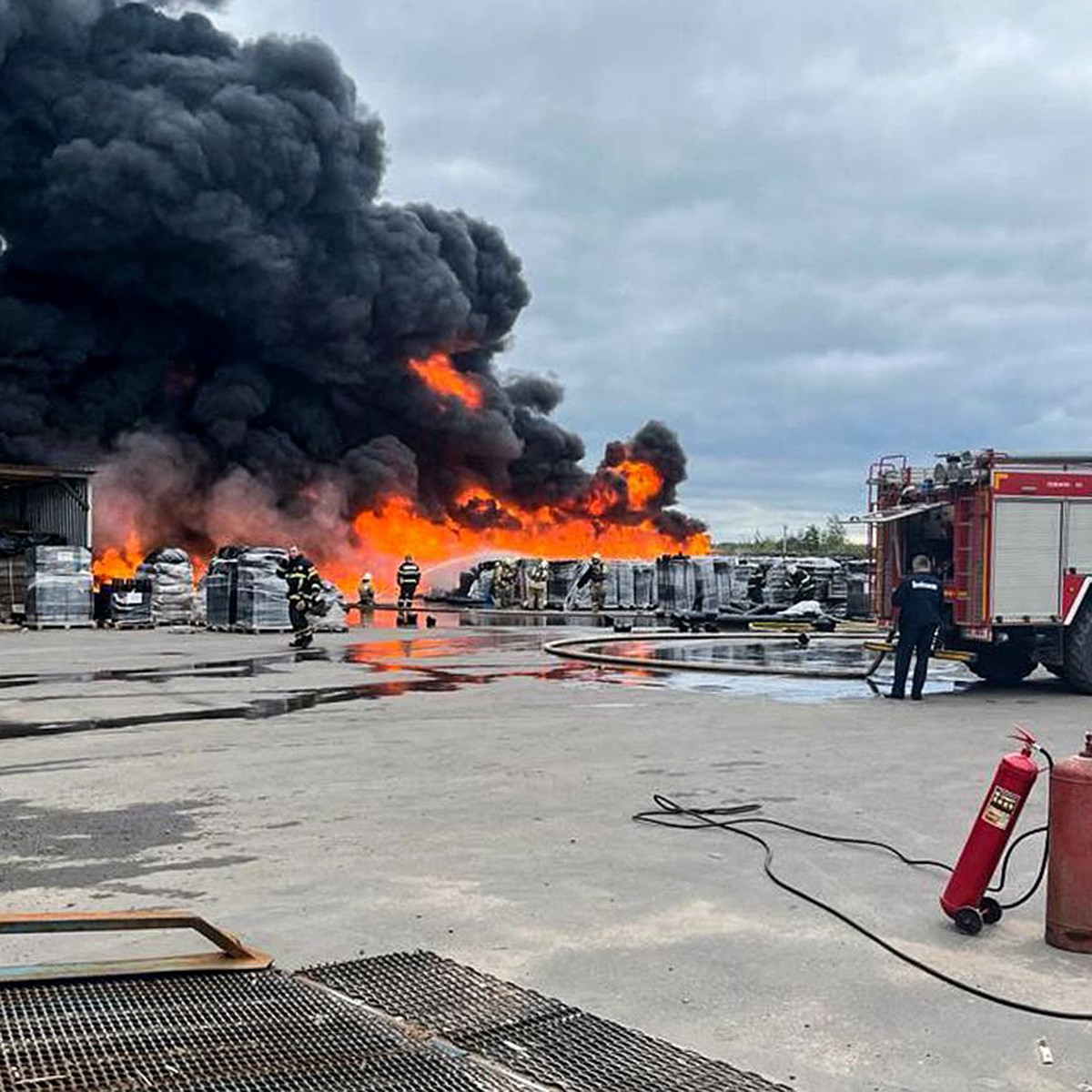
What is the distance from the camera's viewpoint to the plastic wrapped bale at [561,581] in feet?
96.4

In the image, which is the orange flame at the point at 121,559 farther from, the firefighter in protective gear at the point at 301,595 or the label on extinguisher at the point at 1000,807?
the label on extinguisher at the point at 1000,807

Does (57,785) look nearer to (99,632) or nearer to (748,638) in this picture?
(748,638)

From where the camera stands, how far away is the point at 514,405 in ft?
150

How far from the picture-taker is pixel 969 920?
13.4ft

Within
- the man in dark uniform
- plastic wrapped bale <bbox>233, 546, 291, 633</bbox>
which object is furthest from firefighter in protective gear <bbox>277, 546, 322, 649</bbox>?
the man in dark uniform

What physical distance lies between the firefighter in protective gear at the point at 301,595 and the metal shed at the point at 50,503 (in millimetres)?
13004

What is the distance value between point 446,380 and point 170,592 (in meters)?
18.6

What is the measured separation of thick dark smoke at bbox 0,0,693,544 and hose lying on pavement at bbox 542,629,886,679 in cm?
1864

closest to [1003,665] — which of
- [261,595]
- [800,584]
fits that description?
[800,584]

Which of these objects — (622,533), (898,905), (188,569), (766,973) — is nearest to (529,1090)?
(766,973)

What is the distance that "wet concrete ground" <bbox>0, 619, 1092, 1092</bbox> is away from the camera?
3.41 metres

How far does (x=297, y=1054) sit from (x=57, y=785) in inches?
168

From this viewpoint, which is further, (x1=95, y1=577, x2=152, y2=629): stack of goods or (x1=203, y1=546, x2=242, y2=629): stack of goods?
(x1=95, y1=577, x2=152, y2=629): stack of goods

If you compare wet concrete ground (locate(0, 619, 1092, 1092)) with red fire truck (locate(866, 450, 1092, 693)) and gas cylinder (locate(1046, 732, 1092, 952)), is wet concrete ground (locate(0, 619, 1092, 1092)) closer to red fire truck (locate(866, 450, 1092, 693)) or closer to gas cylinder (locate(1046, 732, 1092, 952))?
gas cylinder (locate(1046, 732, 1092, 952))
